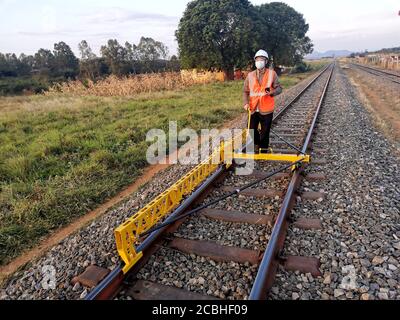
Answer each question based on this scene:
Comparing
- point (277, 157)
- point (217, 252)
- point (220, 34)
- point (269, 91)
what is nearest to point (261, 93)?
point (269, 91)

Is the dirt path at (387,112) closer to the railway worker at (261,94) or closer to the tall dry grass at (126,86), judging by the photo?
the railway worker at (261,94)

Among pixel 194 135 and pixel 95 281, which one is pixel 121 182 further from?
pixel 194 135

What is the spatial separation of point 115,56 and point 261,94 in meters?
60.8

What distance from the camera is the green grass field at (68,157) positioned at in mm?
4750

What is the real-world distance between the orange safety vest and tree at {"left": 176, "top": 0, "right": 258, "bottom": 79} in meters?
25.1

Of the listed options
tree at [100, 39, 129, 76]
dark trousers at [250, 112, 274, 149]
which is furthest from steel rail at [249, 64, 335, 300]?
tree at [100, 39, 129, 76]

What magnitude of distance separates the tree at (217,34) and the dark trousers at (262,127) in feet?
82.0

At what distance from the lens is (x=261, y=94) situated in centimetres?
561

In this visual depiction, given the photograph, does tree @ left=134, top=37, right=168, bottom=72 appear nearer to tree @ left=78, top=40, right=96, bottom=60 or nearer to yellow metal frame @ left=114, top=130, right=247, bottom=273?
tree @ left=78, top=40, right=96, bottom=60

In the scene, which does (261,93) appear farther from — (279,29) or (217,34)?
(279,29)

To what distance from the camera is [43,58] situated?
66.7 metres

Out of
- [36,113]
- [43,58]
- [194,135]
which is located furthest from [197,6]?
[43,58]

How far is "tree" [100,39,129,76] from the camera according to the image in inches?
2187
